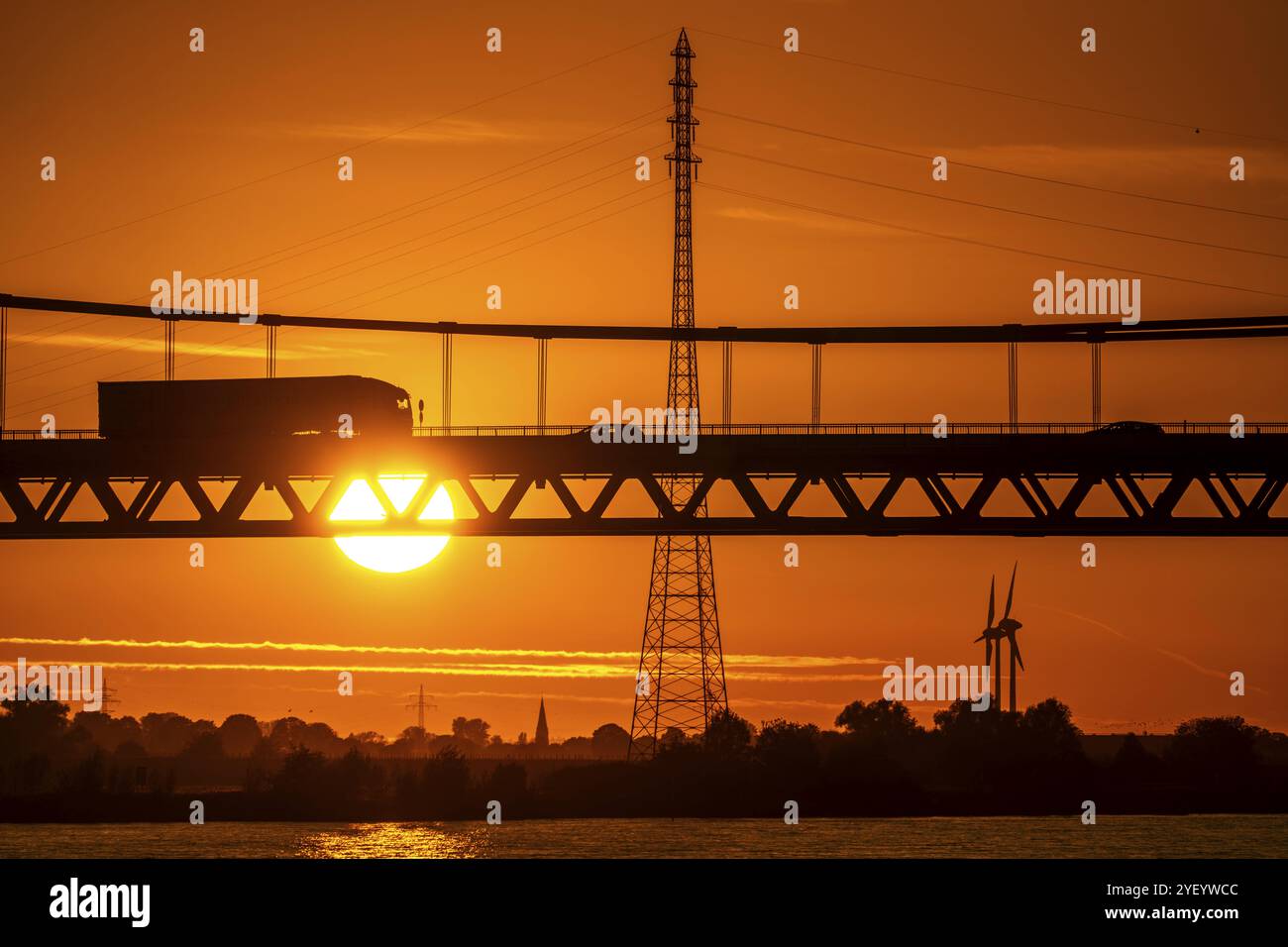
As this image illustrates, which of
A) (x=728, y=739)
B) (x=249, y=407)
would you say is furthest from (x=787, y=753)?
(x=249, y=407)

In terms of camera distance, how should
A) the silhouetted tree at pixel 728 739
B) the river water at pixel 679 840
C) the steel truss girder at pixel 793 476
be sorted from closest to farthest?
the steel truss girder at pixel 793 476 < the river water at pixel 679 840 < the silhouetted tree at pixel 728 739

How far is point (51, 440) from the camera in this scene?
2406 inches

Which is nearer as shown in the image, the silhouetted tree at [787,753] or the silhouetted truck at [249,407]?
the silhouetted truck at [249,407]

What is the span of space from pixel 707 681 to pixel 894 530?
2323 cm

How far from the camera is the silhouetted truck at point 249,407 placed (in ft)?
218

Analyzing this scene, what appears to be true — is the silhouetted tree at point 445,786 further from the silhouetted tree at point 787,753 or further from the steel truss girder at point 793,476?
the steel truss girder at point 793,476

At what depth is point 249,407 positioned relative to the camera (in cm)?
6688

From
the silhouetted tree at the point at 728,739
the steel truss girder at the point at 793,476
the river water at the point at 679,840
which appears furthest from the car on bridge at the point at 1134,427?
the silhouetted tree at the point at 728,739

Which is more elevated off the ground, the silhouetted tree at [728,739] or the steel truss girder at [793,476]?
the steel truss girder at [793,476]

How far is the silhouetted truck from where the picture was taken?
2613 inches

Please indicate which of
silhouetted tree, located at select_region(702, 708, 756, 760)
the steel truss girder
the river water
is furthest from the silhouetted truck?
silhouetted tree, located at select_region(702, 708, 756, 760)

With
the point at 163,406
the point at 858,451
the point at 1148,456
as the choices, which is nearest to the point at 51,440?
the point at 163,406
